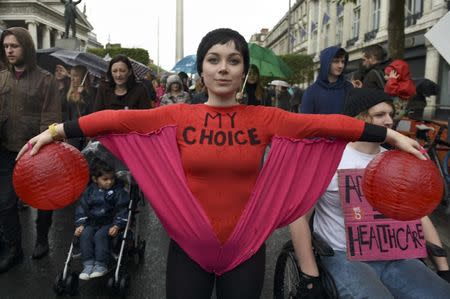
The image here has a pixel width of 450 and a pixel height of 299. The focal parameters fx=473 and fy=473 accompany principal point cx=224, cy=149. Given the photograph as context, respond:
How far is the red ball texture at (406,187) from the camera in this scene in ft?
6.61

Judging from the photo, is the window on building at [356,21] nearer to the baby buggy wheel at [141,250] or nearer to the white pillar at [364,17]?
the white pillar at [364,17]

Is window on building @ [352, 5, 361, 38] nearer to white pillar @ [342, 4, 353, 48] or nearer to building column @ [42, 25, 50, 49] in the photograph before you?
white pillar @ [342, 4, 353, 48]

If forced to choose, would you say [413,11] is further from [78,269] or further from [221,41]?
[221,41]

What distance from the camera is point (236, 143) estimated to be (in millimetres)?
2115

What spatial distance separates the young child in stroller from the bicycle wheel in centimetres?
146

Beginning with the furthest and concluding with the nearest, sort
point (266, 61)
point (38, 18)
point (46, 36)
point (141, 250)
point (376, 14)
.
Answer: point (46, 36), point (38, 18), point (376, 14), point (266, 61), point (141, 250)

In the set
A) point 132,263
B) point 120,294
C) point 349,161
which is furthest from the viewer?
point 132,263

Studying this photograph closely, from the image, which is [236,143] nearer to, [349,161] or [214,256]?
[214,256]

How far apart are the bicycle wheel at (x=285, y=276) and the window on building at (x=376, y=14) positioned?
1156 inches

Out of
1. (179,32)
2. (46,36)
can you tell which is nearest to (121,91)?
(179,32)

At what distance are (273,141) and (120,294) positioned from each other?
6.98ft

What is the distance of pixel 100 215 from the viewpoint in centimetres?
391

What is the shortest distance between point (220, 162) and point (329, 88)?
3.56m

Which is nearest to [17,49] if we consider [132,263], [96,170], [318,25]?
[96,170]
